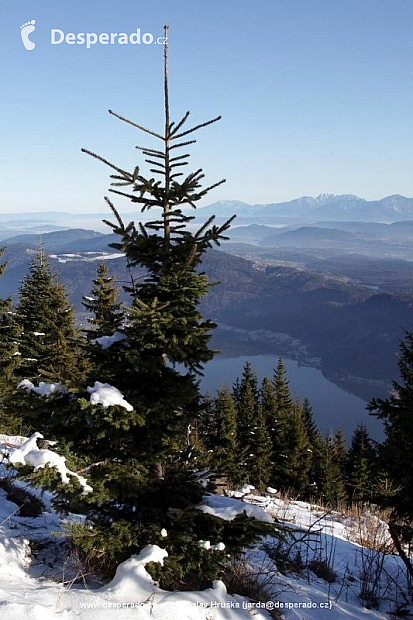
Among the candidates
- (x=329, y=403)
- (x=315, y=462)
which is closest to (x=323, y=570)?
(x=315, y=462)

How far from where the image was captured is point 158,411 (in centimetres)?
434

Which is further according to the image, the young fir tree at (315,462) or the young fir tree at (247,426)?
the young fir tree at (315,462)

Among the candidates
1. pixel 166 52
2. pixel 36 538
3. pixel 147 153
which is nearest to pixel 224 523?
pixel 36 538

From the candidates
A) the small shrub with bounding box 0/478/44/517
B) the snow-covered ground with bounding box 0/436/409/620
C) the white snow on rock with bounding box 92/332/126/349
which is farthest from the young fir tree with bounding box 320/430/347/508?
the white snow on rock with bounding box 92/332/126/349

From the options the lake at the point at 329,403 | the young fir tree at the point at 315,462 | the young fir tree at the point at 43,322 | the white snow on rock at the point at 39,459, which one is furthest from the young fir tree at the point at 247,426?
the lake at the point at 329,403

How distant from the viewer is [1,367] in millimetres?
18109

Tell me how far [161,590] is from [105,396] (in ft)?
5.52

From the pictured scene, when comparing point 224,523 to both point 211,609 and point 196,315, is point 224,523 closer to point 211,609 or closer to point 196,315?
point 211,609

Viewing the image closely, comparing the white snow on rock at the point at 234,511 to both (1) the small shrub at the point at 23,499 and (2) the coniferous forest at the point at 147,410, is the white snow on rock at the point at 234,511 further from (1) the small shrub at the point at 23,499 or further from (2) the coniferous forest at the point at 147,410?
(1) the small shrub at the point at 23,499

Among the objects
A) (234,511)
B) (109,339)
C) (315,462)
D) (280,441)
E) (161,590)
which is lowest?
(315,462)

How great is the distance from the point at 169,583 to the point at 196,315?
95.9 inches

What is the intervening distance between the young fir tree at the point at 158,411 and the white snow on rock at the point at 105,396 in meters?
0.04

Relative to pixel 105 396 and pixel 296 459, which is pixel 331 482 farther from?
pixel 105 396

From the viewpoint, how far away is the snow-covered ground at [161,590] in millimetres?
3104
